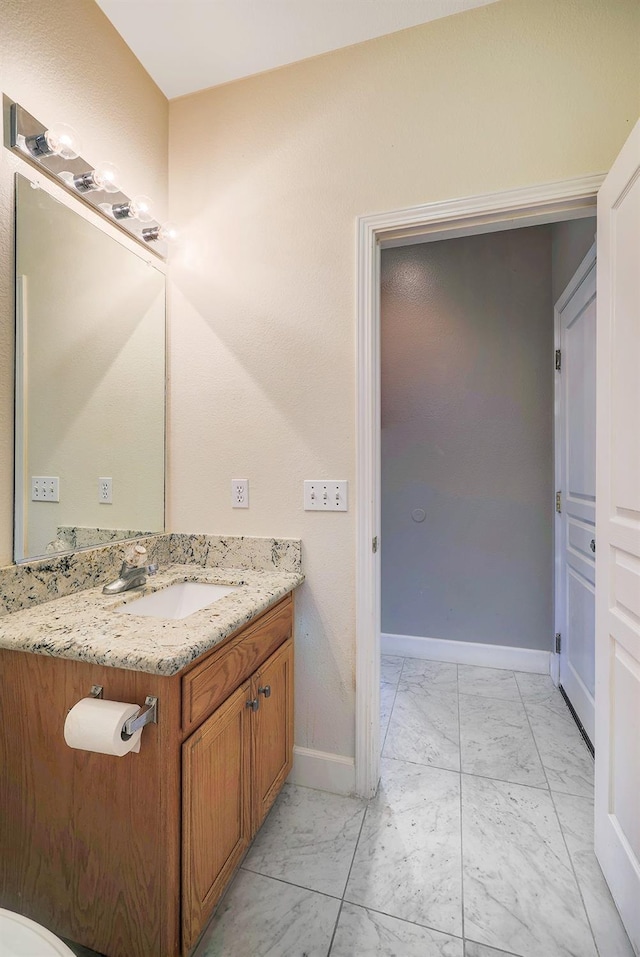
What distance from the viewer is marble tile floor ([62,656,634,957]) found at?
1072 millimetres

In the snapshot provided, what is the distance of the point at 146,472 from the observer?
168 cm

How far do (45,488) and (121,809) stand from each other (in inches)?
34.3

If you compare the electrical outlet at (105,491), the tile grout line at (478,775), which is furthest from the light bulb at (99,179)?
the tile grout line at (478,775)

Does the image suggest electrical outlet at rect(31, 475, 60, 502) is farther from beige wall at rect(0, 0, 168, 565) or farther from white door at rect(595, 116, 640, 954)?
white door at rect(595, 116, 640, 954)

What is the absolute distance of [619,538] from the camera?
46.1 inches

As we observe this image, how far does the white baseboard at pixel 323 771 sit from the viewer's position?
1560mm

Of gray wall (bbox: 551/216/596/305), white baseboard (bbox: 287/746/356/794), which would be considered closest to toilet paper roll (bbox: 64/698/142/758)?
white baseboard (bbox: 287/746/356/794)

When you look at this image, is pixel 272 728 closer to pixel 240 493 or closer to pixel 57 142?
pixel 240 493

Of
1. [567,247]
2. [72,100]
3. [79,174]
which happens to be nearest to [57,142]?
[79,174]

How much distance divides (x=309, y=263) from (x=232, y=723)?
1.53 m

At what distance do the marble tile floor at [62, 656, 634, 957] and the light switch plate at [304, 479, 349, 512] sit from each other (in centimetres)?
106

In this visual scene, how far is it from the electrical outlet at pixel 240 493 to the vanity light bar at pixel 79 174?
99cm

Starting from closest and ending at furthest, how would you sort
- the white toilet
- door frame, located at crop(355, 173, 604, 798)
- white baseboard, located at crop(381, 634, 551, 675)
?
the white toilet < door frame, located at crop(355, 173, 604, 798) < white baseboard, located at crop(381, 634, 551, 675)

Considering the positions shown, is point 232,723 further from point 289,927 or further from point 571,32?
point 571,32
